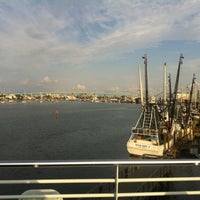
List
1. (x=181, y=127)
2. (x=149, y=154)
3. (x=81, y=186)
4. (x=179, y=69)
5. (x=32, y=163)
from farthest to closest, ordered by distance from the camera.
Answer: (x=181, y=127)
(x=179, y=69)
(x=149, y=154)
(x=81, y=186)
(x=32, y=163)

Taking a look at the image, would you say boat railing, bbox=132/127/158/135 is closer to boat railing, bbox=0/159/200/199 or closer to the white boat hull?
the white boat hull

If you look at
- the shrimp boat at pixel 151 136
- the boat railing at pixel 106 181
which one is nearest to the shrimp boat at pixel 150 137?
the shrimp boat at pixel 151 136

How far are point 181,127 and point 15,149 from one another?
23.5m

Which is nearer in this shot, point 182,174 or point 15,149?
point 182,174

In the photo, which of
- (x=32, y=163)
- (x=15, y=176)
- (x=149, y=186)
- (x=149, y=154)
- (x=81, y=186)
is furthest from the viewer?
(x=149, y=154)

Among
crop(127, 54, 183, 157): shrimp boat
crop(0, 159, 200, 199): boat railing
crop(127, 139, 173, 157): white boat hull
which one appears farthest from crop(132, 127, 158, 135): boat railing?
crop(0, 159, 200, 199): boat railing

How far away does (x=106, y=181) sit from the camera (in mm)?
3143

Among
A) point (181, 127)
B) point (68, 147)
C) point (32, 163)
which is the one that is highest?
point (32, 163)

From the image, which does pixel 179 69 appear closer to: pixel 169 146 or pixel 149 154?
pixel 169 146

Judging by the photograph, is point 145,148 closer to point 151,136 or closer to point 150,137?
point 151,136

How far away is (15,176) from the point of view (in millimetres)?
22938

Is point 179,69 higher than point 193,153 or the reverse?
higher

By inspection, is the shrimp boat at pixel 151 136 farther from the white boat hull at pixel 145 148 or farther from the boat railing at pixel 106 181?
the boat railing at pixel 106 181

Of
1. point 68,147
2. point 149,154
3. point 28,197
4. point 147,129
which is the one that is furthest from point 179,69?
point 28,197
